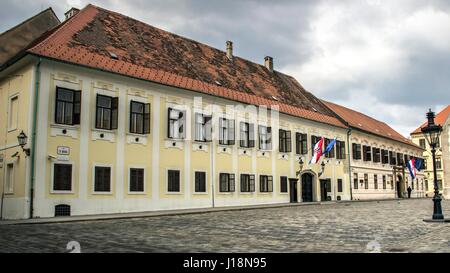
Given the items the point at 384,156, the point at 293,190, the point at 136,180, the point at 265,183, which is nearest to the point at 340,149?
the point at 293,190

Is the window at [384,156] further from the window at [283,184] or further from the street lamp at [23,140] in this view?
the street lamp at [23,140]

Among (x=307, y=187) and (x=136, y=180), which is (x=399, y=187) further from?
(x=136, y=180)

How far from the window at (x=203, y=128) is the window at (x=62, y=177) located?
8703mm

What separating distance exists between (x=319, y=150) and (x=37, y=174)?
65.1ft

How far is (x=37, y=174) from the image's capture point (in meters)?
21.3

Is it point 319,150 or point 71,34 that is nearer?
point 71,34

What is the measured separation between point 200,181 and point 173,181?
7.12 feet

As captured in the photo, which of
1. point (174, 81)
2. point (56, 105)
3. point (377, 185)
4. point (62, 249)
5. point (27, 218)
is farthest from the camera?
point (377, 185)

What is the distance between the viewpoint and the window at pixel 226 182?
30.1 metres

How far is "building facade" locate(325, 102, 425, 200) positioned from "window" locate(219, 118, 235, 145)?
17.8 m

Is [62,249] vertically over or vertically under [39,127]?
under
